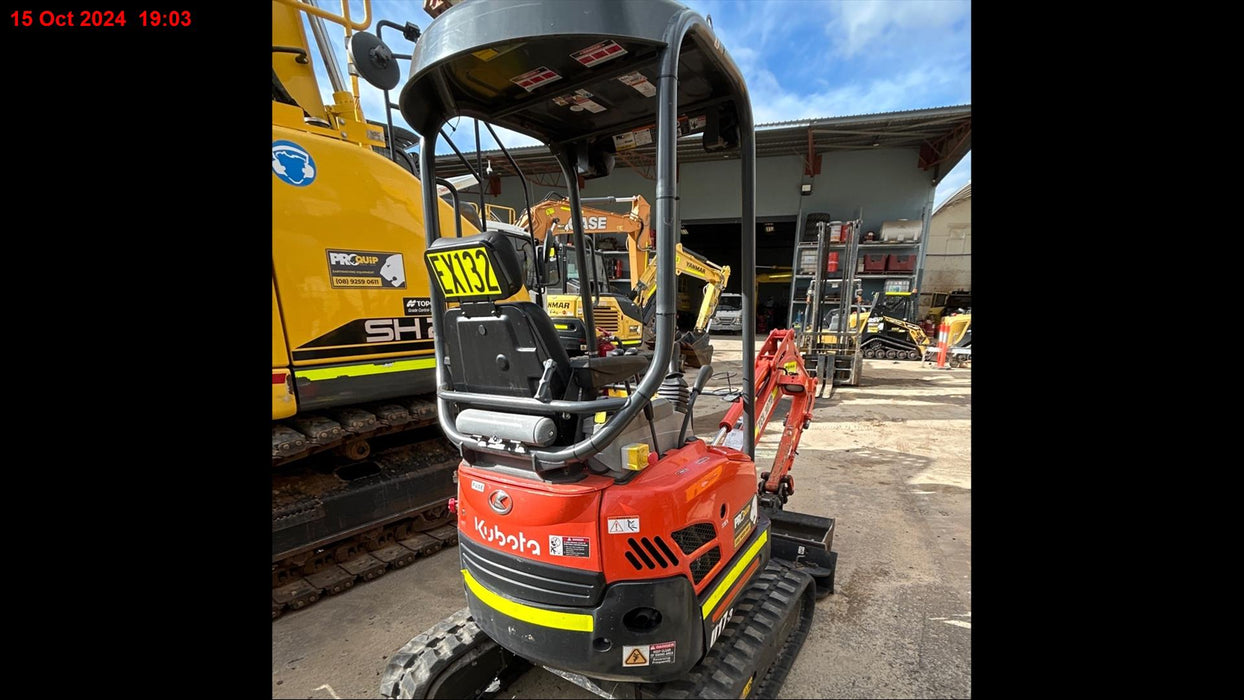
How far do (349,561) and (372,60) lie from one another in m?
3.14

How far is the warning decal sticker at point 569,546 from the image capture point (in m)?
1.72

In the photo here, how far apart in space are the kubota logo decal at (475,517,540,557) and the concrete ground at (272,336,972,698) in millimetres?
1015

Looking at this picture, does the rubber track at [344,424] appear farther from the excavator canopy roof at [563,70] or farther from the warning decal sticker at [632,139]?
the warning decal sticker at [632,139]

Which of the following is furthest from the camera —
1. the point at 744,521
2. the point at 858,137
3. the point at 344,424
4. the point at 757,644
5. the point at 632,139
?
the point at 858,137

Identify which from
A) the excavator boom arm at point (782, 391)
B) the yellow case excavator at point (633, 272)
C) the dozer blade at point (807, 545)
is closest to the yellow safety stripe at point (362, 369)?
the excavator boom arm at point (782, 391)

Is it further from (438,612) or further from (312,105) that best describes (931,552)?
(312,105)

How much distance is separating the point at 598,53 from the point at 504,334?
1.07 metres

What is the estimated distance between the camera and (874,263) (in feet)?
61.4

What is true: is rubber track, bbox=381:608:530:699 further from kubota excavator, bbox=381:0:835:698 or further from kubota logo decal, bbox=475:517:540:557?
kubota logo decal, bbox=475:517:540:557

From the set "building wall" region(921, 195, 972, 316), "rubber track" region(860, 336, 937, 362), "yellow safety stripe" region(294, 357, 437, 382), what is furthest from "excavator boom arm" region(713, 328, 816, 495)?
"building wall" region(921, 195, 972, 316)

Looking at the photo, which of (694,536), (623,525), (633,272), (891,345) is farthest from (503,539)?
(891,345)

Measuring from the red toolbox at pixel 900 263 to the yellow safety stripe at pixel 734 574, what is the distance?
1884cm

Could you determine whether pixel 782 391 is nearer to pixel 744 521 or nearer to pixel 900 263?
pixel 744 521
